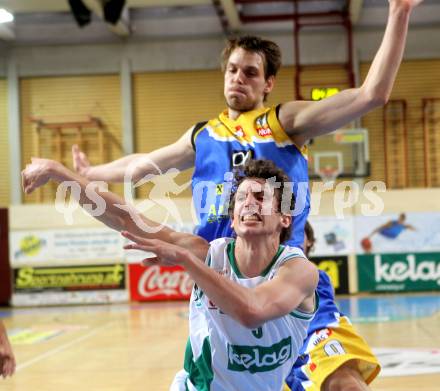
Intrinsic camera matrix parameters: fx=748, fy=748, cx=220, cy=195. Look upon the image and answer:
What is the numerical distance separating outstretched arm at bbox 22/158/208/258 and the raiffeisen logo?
39.6ft

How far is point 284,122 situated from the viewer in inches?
145

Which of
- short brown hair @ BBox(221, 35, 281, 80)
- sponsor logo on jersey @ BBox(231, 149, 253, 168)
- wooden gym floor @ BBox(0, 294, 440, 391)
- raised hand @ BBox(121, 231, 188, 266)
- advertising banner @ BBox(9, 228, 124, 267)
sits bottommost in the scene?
wooden gym floor @ BBox(0, 294, 440, 391)

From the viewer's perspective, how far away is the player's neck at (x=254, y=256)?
126 inches

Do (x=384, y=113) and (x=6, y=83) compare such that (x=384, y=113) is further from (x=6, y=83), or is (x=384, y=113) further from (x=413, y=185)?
(x=6, y=83)

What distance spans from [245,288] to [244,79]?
1.34 m

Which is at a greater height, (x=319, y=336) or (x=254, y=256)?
(x=254, y=256)

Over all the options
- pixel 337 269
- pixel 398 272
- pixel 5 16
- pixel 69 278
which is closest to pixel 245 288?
pixel 337 269

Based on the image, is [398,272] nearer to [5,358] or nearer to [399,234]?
[399,234]

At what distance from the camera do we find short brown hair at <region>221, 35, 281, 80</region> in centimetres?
385

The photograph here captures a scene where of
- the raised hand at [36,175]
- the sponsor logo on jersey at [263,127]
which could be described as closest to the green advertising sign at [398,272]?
the sponsor logo on jersey at [263,127]

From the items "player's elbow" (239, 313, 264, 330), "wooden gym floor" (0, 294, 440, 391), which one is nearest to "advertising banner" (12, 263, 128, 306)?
"wooden gym floor" (0, 294, 440, 391)

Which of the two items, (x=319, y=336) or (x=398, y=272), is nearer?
(x=319, y=336)

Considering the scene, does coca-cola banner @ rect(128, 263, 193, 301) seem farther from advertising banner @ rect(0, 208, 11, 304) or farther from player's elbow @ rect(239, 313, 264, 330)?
player's elbow @ rect(239, 313, 264, 330)

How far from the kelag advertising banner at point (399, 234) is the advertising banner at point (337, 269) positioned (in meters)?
0.40
